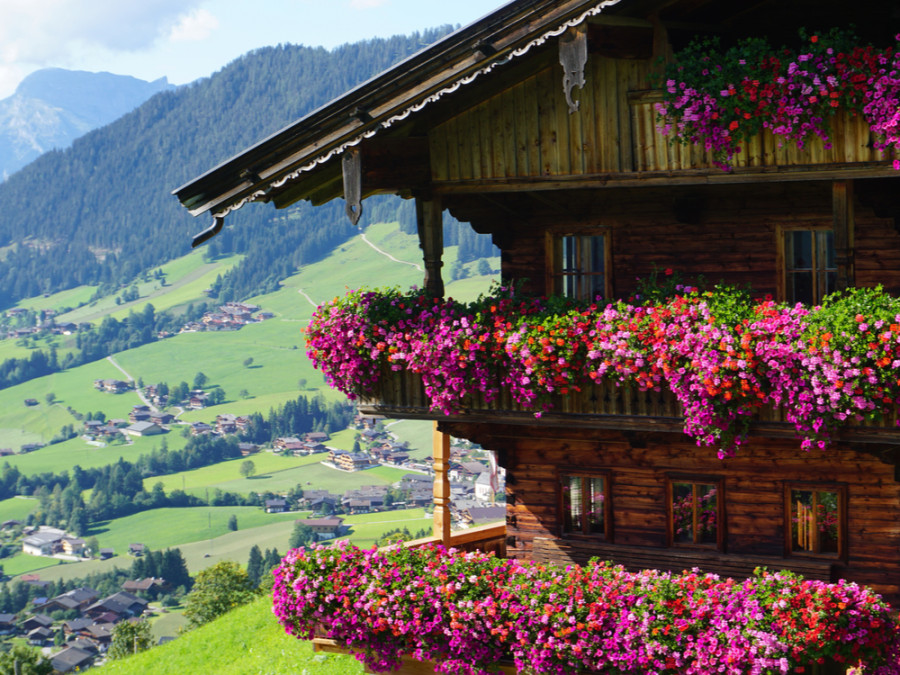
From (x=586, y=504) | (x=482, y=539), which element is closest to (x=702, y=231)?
(x=586, y=504)

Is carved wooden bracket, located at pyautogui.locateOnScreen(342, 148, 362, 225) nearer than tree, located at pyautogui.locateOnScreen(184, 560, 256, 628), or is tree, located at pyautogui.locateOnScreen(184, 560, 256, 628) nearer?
carved wooden bracket, located at pyautogui.locateOnScreen(342, 148, 362, 225)

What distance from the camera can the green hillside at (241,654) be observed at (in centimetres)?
2448

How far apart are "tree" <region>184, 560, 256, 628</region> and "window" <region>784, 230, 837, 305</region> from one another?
61344 millimetres

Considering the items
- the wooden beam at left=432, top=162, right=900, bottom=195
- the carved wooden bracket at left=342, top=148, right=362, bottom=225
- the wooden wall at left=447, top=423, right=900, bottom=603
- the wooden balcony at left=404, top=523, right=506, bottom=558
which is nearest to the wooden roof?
the carved wooden bracket at left=342, top=148, right=362, bottom=225

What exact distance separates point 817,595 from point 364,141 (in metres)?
7.93

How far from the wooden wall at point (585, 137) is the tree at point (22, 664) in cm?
6750

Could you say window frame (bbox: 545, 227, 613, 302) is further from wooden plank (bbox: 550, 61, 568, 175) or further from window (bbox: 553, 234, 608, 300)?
wooden plank (bbox: 550, 61, 568, 175)

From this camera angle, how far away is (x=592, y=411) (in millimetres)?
13750

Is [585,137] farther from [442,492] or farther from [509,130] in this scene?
[442,492]

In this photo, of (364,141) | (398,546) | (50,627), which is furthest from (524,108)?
(50,627)

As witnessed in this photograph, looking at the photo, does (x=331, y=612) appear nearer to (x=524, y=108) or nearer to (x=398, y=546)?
(x=398, y=546)

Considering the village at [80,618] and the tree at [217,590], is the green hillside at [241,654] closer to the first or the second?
the tree at [217,590]

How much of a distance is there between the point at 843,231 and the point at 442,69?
504 centimetres

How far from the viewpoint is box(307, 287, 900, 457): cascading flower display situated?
39.0 ft
